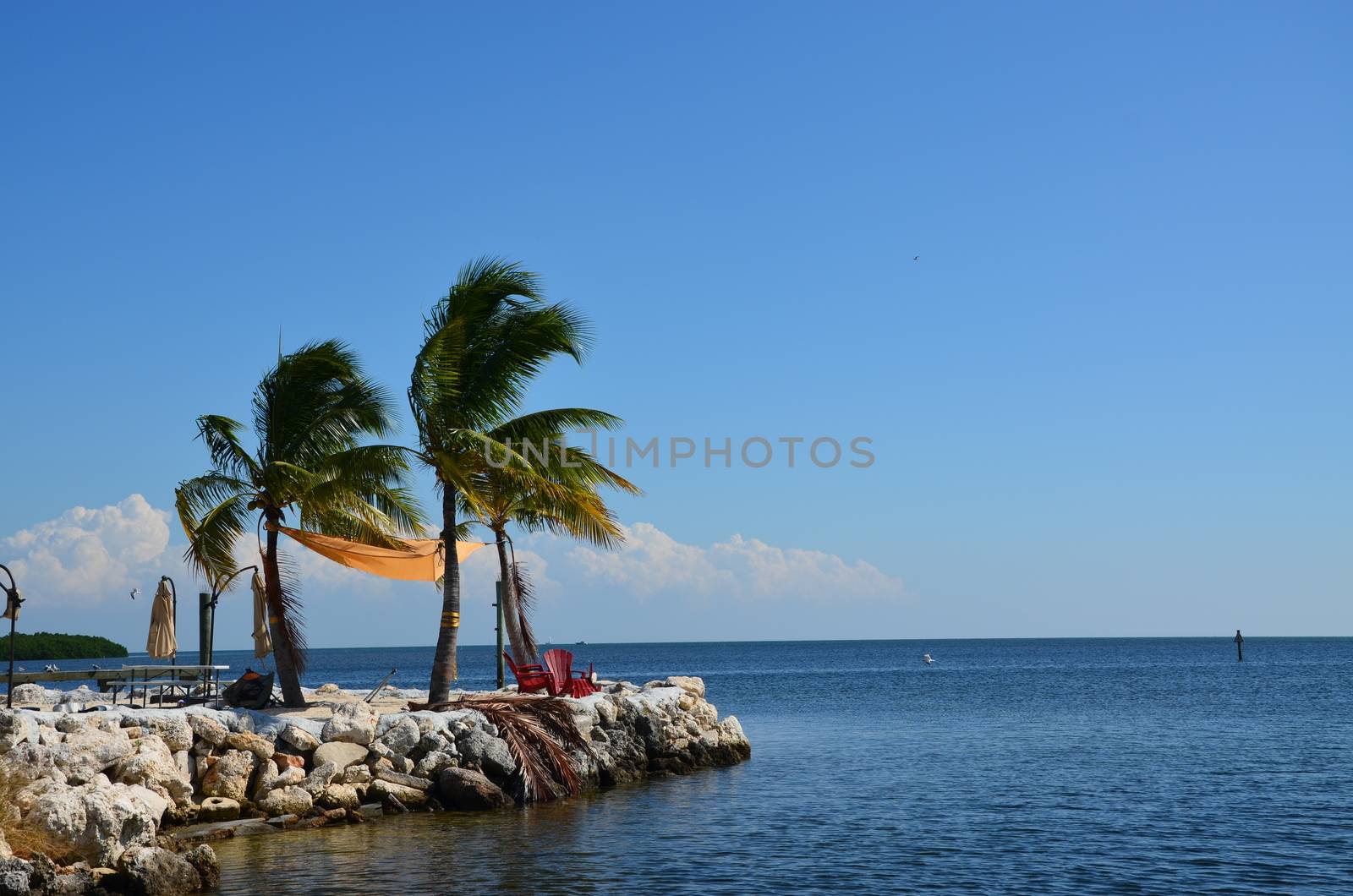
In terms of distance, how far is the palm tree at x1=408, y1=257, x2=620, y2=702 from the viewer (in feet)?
60.5

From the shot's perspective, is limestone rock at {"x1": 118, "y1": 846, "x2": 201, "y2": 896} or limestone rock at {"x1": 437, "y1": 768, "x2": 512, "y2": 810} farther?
limestone rock at {"x1": 437, "y1": 768, "x2": 512, "y2": 810}

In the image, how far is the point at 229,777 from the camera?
1521 centimetres

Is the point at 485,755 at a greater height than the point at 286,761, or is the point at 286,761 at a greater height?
the point at 286,761

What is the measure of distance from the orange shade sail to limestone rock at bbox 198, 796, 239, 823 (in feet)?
16.9

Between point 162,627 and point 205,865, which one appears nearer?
point 205,865

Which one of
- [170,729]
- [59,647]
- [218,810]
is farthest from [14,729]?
[59,647]

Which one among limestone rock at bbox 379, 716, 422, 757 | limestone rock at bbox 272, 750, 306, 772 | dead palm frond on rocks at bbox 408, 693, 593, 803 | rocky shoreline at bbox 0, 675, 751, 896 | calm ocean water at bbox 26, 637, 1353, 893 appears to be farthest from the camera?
dead palm frond on rocks at bbox 408, 693, 593, 803

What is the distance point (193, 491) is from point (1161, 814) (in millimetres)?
15495

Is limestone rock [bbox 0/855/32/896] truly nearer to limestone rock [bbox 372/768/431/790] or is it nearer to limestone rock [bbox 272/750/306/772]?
limestone rock [bbox 272/750/306/772]

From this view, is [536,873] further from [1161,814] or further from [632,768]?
[1161,814]

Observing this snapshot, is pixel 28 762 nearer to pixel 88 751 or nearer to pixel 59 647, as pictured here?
pixel 88 751

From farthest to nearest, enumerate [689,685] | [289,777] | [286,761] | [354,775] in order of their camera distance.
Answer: [689,685] → [354,775] → [286,761] → [289,777]

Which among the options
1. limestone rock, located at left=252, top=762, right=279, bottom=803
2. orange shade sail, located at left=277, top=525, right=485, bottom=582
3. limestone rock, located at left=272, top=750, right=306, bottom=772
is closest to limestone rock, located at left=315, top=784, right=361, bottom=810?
limestone rock, located at left=272, top=750, right=306, bottom=772

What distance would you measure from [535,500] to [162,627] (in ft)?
25.7
